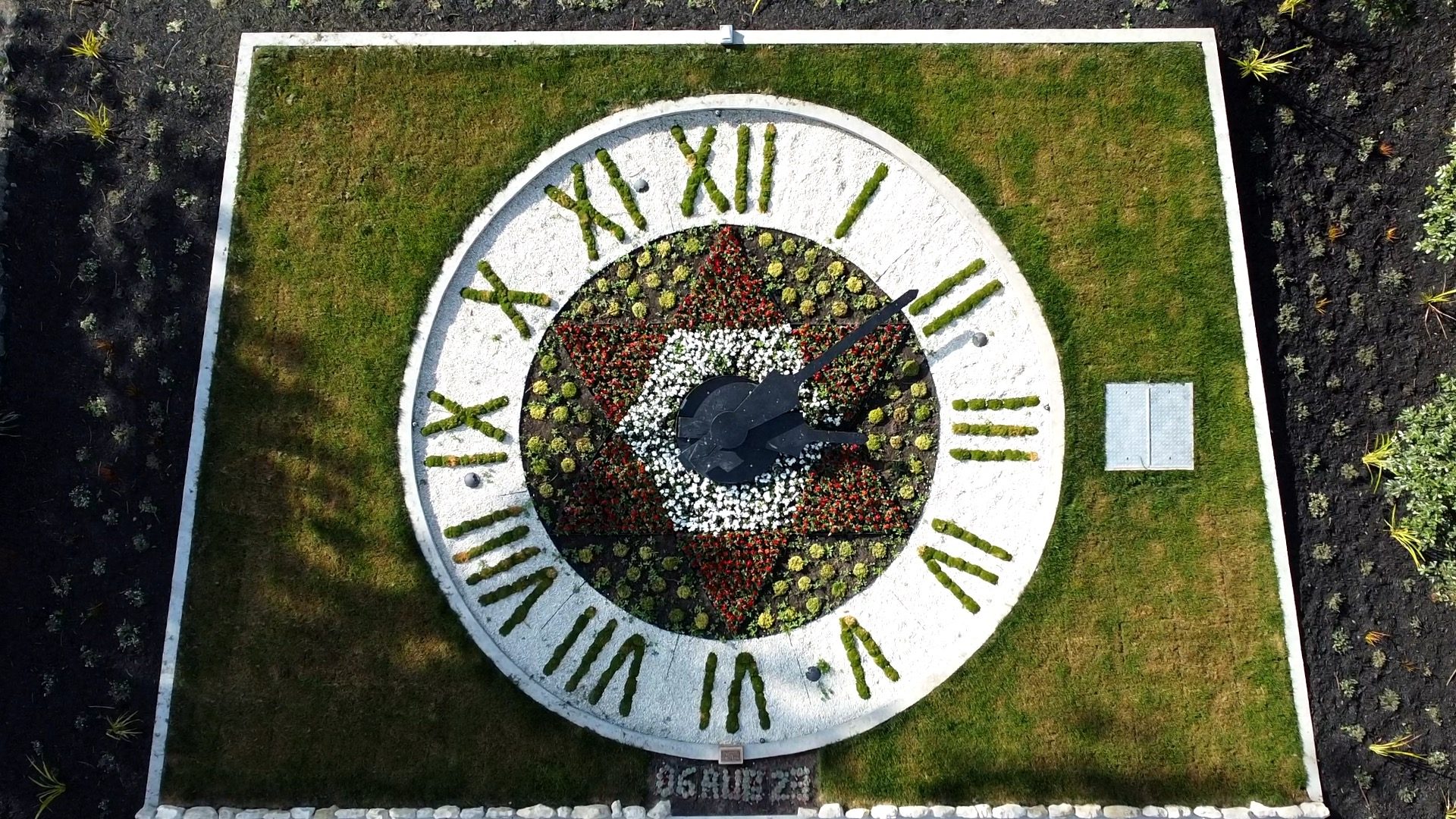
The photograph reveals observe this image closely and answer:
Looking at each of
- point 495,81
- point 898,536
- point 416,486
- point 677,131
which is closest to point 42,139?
point 495,81

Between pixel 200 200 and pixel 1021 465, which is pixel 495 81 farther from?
pixel 1021 465

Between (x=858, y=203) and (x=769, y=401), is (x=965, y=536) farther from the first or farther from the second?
(x=858, y=203)

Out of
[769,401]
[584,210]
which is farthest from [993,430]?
[584,210]

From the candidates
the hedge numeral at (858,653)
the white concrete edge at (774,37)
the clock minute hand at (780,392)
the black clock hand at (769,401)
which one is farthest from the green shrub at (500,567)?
the white concrete edge at (774,37)

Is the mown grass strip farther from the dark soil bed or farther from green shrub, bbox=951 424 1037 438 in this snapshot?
the dark soil bed

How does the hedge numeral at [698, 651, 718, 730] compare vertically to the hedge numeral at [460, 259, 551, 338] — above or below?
below

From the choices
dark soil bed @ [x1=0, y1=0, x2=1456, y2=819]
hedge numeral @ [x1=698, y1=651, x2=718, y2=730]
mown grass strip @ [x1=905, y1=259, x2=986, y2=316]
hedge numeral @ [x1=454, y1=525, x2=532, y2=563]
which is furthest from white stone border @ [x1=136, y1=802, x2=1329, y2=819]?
mown grass strip @ [x1=905, y1=259, x2=986, y2=316]

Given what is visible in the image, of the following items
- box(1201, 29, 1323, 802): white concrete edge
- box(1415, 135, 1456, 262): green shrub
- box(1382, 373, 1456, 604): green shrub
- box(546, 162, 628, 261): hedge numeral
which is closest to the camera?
box(1382, 373, 1456, 604): green shrub
